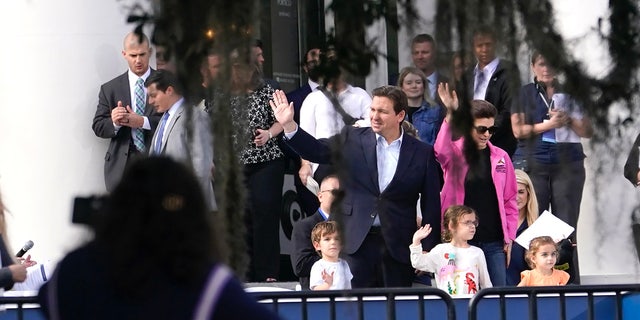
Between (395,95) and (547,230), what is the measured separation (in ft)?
A: 7.05

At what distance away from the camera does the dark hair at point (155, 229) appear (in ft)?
13.6

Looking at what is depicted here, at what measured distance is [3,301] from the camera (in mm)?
8039

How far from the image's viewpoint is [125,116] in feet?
36.5

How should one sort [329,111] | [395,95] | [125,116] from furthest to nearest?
[125,116] < [395,95] < [329,111]

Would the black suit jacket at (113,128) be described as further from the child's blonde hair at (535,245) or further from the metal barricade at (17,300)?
the metal barricade at (17,300)

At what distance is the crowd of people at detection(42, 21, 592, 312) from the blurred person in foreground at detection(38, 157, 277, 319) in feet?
0.67

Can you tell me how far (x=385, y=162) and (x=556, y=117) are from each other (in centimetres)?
406

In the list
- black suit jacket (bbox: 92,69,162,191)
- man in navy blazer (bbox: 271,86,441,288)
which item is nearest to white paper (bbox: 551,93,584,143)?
man in navy blazer (bbox: 271,86,441,288)

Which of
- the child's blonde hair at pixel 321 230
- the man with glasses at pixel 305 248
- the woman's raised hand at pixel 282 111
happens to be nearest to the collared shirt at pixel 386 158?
the woman's raised hand at pixel 282 111

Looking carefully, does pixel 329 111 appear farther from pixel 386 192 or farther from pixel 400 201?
pixel 400 201

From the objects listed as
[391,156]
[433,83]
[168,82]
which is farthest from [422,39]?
[391,156]

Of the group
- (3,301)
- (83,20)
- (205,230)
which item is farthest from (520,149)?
(205,230)

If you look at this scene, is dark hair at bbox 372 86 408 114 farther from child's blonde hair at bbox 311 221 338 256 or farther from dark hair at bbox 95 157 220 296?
dark hair at bbox 95 157 220 296

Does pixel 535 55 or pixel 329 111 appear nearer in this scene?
pixel 535 55
